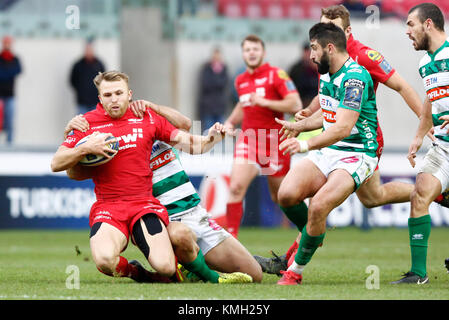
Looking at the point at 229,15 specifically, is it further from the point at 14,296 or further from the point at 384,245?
the point at 14,296

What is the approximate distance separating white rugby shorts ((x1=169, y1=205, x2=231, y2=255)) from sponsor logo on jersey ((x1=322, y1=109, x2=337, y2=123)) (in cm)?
127

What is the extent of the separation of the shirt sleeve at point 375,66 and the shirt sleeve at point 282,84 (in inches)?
112

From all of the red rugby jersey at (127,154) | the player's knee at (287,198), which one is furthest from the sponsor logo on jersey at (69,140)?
the player's knee at (287,198)

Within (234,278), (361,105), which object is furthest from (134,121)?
(361,105)

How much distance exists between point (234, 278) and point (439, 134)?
2136 millimetres

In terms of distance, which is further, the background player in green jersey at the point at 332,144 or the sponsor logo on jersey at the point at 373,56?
the sponsor logo on jersey at the point at 373,56

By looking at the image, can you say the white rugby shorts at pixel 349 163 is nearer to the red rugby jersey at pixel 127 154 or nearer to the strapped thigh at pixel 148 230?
the red rugby jersey at pixel 127 154

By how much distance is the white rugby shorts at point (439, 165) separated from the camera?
22.9 ft

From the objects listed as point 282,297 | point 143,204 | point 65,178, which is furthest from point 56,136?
point 282,297

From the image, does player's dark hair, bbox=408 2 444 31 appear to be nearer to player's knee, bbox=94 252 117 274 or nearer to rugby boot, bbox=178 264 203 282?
rugby boot, bbox=178 264 203 282

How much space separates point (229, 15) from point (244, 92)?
754 centimetres

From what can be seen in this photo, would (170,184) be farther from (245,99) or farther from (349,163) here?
(245,99)

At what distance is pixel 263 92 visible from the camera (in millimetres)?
10344

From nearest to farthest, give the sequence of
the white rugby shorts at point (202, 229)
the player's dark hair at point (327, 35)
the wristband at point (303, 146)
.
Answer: the wristband at point (303, 146) → the player's dark hair at point (327, 35) → the white rugby shorts at point (202, 229)
